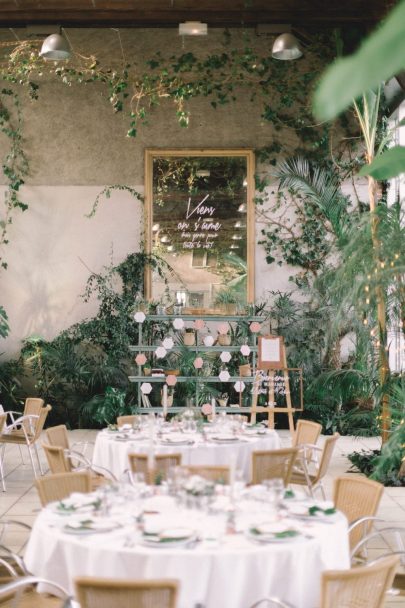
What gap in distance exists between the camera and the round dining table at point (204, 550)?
3.19 m

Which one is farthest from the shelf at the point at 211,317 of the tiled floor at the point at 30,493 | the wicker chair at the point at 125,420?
the wicker chair at the point at 125,420

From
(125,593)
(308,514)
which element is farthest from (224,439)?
(125,593)

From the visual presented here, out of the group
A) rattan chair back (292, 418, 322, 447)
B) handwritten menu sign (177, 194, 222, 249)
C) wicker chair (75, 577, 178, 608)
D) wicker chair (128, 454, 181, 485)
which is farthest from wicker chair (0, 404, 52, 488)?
wicker chair (75, 577, 178, 608)

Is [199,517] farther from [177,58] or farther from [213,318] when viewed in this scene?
[177,58]

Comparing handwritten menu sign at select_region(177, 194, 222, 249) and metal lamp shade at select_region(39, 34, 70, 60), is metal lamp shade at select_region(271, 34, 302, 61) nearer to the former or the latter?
metal lamp shade at select_region(39, 34, 70, 60)

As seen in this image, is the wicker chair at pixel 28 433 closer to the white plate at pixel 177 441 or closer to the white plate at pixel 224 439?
the white plate at pixel 177 441

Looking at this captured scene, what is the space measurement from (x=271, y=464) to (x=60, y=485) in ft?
5.58

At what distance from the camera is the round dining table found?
3.19 meters

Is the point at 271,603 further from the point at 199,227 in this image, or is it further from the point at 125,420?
the point at 199,227

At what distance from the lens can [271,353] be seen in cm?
1015

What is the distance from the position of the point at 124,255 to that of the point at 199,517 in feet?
29.0

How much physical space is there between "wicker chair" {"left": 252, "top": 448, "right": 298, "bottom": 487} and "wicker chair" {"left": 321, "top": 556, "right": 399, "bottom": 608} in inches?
101

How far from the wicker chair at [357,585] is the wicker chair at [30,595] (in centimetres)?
100

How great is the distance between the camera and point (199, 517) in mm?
3736
